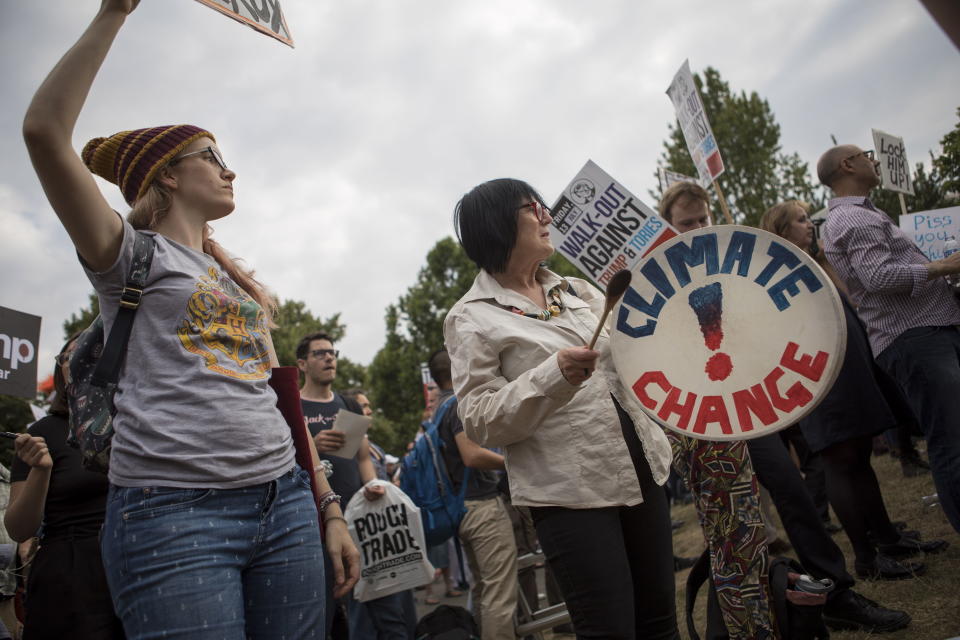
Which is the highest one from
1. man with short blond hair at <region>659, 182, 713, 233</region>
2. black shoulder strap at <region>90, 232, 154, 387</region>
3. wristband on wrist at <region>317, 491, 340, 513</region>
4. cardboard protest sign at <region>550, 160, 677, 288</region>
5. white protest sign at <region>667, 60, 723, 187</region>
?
white protest sign at <region>667, 60, 723, 187</region>

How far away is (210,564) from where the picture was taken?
60.1 inches

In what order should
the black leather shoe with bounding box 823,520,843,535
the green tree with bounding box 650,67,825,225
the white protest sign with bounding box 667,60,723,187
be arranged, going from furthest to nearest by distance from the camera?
the green tree with bounding box 650,67,825,225, the white protest sign with bounding box 667,60,723,187, the black leather shoe with bounding box 823,520,843,535

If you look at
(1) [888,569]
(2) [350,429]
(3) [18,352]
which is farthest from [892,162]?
(3) [18,352]

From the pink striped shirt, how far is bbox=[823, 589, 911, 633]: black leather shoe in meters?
1.19

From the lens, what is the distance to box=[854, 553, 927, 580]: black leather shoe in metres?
3.41

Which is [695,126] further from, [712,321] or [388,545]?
[712,321]

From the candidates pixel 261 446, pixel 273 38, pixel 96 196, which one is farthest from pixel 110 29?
pixel 261 446

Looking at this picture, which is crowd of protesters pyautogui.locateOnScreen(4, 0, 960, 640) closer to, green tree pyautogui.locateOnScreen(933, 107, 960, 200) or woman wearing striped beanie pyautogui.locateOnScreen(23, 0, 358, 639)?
woman wearing striped beanie pyautogui.locateOnScreen(23, 0, 358, 639)

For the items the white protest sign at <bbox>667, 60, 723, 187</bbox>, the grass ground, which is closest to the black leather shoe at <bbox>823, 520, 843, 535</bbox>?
the grass ground

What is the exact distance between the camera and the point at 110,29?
1.59 meters

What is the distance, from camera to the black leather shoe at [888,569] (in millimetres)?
3412

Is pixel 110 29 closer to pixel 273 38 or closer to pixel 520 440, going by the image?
pixel 273 38

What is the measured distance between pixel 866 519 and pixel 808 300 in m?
2.27

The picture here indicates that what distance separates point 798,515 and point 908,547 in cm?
95
